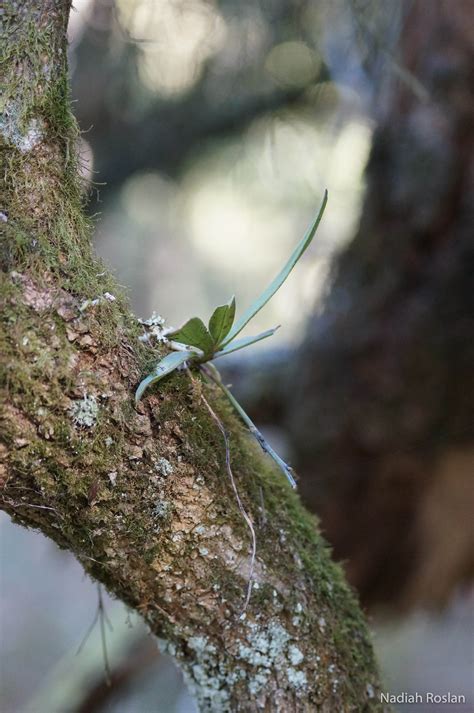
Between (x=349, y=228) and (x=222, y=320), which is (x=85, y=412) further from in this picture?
(x=349, y=228)

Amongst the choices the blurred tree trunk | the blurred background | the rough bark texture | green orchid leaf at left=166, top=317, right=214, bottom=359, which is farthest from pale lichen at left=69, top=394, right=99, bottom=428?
the blurred tree trunk

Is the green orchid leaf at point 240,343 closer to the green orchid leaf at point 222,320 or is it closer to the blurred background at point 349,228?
the green orchid leaf at point 222,320

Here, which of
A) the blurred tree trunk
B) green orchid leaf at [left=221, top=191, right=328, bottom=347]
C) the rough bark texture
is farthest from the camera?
the blurred tree trunk

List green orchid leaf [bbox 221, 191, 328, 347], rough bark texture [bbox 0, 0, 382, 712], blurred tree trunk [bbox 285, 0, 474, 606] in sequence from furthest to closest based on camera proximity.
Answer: blurred tree trunk [bbox 285, 0, 474, 606], green orchid leaf [bbox 221, 191, 328, 347], rough bark texture [bbox 0, 0, 382, 712]

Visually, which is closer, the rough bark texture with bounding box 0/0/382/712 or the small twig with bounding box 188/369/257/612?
the rough bark texture with bounding box 0/0/382/712

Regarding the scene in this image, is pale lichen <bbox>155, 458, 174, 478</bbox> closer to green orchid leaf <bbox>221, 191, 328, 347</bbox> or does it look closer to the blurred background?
green orchid leaf <bbox>221, 191, 328, 347</bbox>

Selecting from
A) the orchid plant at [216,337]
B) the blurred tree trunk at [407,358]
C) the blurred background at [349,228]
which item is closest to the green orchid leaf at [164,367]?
the orchid plant at [216,337]

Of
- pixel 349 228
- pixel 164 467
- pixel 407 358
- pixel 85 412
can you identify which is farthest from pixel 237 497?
pixel 349 228
